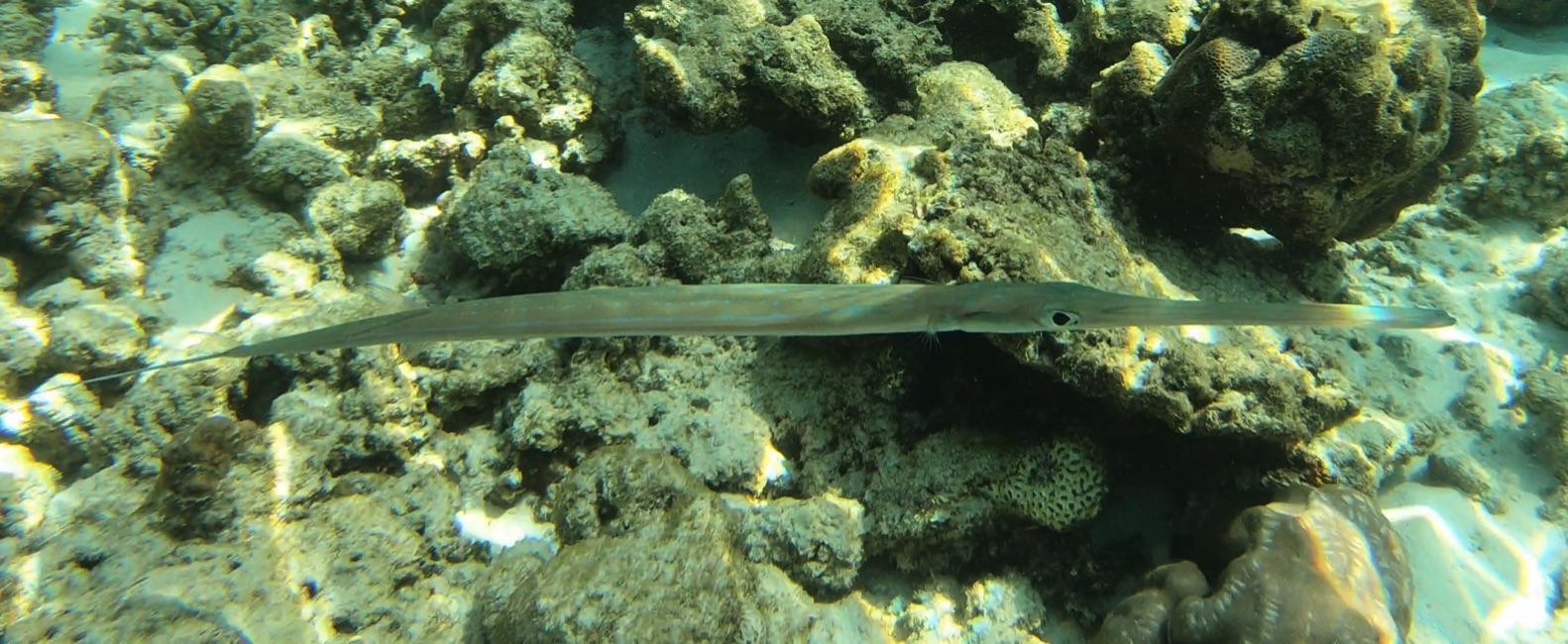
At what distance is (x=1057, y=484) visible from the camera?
3516 mm

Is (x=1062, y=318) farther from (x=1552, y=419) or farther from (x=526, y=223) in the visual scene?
(x=1552, y=419)

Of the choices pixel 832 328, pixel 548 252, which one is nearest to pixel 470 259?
pixel 548 252

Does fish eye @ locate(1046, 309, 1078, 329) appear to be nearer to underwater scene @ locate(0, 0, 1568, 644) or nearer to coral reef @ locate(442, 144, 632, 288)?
underwater scene @ locate(0, 0, 1568, 644)

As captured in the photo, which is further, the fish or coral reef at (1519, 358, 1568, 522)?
coral reef at (1519, 358, 1568, 522)

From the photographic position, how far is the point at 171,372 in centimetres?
384

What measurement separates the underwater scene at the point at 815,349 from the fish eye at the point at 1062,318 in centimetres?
1

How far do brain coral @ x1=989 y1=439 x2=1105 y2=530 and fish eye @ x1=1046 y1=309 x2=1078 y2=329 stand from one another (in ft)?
4.26

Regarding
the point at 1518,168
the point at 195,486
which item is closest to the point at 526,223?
the point at 195,486

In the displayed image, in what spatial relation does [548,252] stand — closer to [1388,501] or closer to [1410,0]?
[1388,501]

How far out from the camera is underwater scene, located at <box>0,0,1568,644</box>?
301 cm

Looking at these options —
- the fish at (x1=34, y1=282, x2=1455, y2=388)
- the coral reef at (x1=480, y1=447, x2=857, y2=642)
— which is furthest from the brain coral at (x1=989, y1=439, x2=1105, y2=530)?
the fish at (x1=34, y1=282, x2=1455, y2=388)

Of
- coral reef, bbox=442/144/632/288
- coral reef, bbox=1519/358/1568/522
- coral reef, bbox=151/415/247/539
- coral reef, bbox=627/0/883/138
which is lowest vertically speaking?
coral reef, bbox=1519/358/1568/522

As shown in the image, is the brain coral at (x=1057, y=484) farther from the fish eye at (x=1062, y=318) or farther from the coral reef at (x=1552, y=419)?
the coral reef at (x=1552, y=419)

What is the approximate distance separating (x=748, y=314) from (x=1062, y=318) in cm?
117
